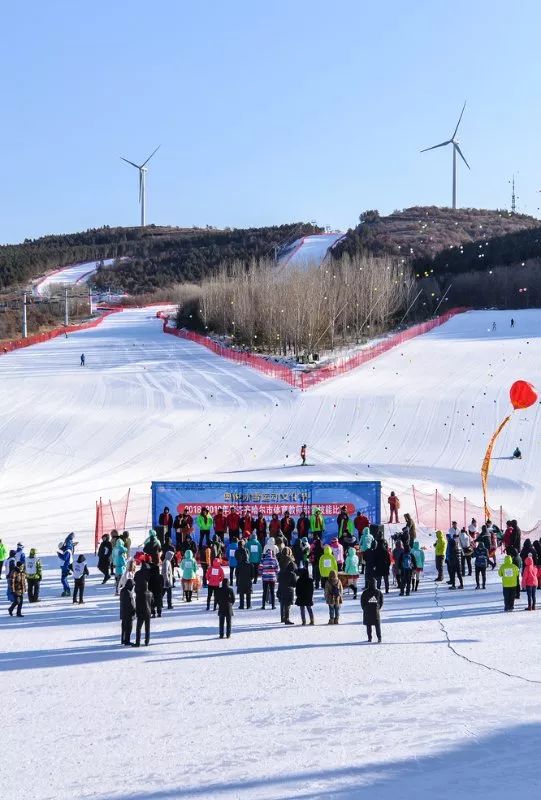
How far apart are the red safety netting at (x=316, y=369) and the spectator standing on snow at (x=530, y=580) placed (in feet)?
99.7

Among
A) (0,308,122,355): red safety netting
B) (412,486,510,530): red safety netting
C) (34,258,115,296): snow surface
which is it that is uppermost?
(34,258,115,296): snow surface

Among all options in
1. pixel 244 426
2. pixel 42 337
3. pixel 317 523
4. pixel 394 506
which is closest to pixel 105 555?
pixel 317 523

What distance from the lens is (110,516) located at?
27516mm

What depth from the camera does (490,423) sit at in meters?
40.7

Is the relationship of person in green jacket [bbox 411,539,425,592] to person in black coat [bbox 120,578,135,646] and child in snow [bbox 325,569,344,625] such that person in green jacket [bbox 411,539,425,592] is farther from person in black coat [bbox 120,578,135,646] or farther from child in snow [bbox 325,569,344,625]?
person in black coat [bbox 120,578,135,646]

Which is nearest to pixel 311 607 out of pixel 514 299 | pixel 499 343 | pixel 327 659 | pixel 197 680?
pixel 327 659

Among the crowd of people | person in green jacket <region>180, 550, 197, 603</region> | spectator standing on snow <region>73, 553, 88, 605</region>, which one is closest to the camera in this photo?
the crowd of people

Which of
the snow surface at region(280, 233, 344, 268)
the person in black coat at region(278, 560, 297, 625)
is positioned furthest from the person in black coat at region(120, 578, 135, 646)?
the snow surface at region(280, 233, 344, 268)

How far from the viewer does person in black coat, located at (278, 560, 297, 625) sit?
1602 cm

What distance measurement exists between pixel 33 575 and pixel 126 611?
3.84 metres

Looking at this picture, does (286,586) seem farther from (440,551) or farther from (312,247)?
(312,247)

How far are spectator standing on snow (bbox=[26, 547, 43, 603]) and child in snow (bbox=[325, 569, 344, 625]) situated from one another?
17.0 feet

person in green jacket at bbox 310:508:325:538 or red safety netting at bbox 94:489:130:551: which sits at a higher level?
person in green jacket at bbox 310:508:325:538

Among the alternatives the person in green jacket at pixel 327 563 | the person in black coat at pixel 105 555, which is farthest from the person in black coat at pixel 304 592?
the person in black coat at pixel 105 555
